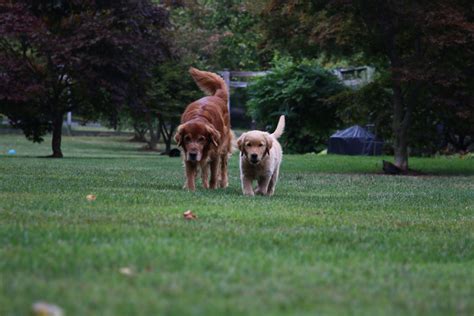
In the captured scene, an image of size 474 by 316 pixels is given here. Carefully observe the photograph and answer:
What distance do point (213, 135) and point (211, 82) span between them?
1.84 meters

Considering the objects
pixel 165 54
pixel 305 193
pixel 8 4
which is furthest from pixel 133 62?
pixel 305 193

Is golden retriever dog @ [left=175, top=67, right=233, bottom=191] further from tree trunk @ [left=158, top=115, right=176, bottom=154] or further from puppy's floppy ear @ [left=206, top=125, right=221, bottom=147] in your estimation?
tree trunk @ [left=158, top=115, right=176, bottom=154]

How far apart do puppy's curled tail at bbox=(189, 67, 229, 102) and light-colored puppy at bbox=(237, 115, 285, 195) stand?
1.82m

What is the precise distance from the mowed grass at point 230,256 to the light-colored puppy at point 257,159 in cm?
89

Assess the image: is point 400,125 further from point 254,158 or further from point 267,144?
point 254,158

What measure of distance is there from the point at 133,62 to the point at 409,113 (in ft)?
29.0

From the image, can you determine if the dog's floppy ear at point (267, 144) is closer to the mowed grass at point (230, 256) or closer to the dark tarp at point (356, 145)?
the mowed grass at point (230, 256)

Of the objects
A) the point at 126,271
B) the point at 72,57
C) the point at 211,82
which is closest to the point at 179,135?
the point at 211,82

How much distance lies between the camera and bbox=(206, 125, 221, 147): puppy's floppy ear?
10.2 metres

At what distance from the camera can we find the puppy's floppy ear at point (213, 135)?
401 inches

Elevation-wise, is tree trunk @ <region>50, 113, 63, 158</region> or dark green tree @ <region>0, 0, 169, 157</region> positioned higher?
dark green tree @ <region>0, 0, 169, 157</region>

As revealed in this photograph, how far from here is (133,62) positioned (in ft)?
80.6

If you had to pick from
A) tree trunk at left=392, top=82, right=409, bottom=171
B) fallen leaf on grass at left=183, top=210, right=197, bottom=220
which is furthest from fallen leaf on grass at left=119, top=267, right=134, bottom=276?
tree trunk at left=392, top=82, right=409, bottom=171

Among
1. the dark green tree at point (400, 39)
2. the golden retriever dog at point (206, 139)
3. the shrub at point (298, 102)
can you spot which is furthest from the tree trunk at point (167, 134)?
the golden retriever dog at point (206, 139)
